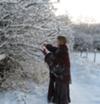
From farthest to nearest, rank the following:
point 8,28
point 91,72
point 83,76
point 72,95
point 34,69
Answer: point 91,72 → point 83,76 → point 34,69 → point 72,95 → point 8,28

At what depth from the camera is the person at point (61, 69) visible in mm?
7172

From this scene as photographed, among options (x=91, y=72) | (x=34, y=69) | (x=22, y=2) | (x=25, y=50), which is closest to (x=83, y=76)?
(x=91, y=72)

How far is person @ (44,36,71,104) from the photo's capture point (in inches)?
282

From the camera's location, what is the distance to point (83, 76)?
14.0 metres

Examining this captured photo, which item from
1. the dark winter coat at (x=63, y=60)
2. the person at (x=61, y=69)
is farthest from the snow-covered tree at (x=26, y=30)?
the dark winter coat at (x=63, y=60)

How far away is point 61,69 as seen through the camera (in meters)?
7.21

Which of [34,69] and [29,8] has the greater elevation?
[29,8]

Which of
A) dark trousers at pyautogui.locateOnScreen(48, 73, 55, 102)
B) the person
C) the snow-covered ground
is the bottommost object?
the snow-covered ground

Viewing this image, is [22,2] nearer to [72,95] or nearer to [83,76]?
[72,95]

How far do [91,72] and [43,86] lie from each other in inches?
236

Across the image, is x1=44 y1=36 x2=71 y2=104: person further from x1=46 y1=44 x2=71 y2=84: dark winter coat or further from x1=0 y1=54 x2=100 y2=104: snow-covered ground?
x1=0 y1=54 x2=100 y2=104: snow-covered ground

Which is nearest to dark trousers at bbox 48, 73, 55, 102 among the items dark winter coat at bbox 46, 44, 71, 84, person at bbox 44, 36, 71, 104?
person at bbox 44, 36, 71, 104

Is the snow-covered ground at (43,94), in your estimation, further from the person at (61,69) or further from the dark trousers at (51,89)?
the person at (61,69)

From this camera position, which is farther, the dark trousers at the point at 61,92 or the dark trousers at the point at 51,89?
the dark trousers at the point at 51,89
